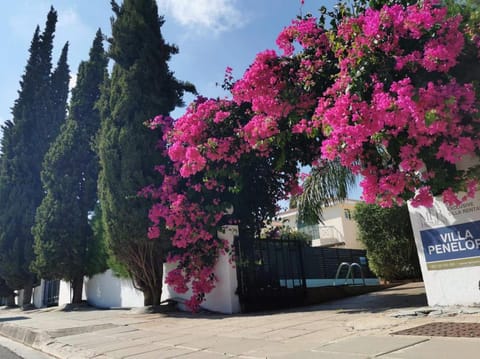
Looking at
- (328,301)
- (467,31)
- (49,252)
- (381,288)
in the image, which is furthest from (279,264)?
(49,252)

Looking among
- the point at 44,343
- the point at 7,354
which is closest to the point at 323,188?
the point at 44,343

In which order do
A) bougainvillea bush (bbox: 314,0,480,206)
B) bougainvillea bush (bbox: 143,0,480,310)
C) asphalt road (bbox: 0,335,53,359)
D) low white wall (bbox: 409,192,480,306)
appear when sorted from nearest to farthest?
bougainvillea bush (bbox: 314,0,480,206), bougainvillea bush (bbox: 143,0,480,310), low white wall (bbox: 409,192,480,306), asphalt road (bbox: 0,335,53,359)

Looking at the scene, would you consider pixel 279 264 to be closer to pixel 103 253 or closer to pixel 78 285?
pixel 103 253

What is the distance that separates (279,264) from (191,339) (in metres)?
4.33

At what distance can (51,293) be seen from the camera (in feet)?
65.8

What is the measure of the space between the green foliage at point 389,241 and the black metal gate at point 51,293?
15.3 metres

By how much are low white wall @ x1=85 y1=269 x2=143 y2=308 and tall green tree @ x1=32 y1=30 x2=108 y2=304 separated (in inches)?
15.7

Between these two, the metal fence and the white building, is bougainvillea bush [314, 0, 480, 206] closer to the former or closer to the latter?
the metal fence

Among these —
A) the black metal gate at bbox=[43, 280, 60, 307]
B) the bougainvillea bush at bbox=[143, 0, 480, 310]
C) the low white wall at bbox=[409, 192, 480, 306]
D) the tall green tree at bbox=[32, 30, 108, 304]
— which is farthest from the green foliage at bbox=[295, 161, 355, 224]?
the black metal gate at bbox=[43, 280, 60, 307]

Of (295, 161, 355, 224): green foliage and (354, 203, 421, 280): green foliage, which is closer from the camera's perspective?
(295, 161, 355, 224): green foliage

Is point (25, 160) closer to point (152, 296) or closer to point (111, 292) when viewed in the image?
point (111, 292)

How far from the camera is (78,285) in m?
15.6

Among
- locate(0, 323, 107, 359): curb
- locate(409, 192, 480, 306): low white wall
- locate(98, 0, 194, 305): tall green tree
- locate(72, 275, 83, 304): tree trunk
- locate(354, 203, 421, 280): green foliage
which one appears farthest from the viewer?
locate(72, 275, 83, 304): tree trunk

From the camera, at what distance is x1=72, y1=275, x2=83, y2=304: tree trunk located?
15.4m
